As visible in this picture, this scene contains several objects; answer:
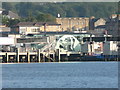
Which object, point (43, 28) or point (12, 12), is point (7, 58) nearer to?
point (43, 28)

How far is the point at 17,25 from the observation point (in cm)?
11750

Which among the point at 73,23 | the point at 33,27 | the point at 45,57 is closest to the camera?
the point at 45,57

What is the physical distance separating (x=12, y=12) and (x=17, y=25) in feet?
36.3

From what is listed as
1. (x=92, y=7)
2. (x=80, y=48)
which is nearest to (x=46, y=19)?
(x=92, y=7)

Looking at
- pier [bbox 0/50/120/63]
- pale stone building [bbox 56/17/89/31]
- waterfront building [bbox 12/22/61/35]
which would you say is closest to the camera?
pier [bbox 0/50/120/63]

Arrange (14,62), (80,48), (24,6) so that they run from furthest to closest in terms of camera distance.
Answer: (24,6), (80,48), (14,62)

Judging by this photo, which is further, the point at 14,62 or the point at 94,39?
the point at 94,39

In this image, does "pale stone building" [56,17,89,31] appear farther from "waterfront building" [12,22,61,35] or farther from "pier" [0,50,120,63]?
"pier" [0,50,120,63]

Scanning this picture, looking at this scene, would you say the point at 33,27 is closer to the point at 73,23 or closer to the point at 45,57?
the point at 73,23

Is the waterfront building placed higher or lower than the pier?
higher

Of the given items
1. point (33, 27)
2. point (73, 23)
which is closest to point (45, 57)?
point (33, 27)

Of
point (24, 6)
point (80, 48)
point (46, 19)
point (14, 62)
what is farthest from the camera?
point (46, 19)

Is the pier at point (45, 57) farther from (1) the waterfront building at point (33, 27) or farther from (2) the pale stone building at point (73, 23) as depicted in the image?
(2) the pale stone building at point (73, 23)

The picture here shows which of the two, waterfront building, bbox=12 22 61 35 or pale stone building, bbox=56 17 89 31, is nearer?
waterfront building, bbox=12 22 61 35
